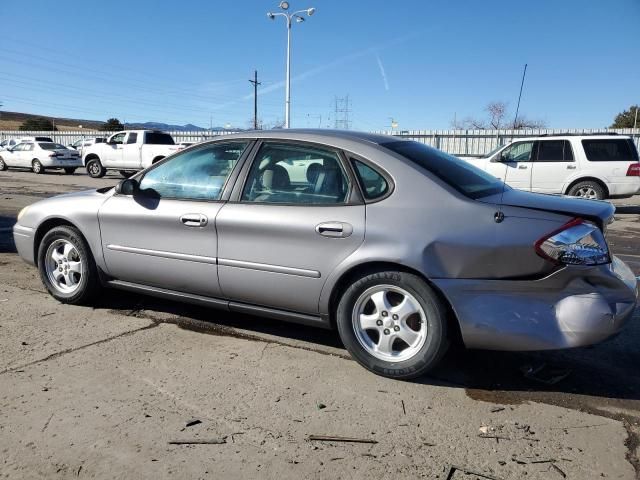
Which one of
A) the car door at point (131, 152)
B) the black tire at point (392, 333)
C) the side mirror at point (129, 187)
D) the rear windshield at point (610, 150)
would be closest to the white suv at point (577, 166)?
the rear windshield at point (610, 150)

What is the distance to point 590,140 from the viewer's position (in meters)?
12.8

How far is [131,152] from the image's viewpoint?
71.2 ft

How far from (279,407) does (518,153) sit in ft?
39.3

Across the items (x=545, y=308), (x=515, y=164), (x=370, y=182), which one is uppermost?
(x=515, y=164)

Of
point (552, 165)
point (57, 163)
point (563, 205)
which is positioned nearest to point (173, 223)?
point (563, 205)

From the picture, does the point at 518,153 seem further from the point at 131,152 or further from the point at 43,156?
the point at 43,156

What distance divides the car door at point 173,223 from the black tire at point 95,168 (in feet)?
64.7

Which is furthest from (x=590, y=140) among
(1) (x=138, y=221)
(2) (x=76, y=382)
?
(2) (x=76, y=382)

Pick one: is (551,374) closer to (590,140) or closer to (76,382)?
(76,382)

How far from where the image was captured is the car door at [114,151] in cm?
2188

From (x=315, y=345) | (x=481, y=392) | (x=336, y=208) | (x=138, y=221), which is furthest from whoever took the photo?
(x=138, y=221)

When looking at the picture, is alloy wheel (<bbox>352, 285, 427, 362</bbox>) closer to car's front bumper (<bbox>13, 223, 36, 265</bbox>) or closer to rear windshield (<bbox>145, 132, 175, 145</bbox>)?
car's front bumper (<bbox>13, 223, 36, 265</bbox>)

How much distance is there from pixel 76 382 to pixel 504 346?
8.49 feet

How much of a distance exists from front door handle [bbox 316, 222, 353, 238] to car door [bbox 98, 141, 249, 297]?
0.87m
